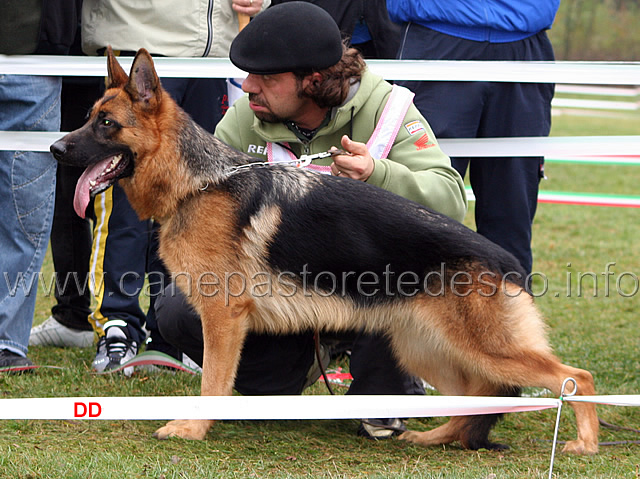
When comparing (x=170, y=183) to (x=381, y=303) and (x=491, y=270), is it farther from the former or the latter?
(x=491, y=270)

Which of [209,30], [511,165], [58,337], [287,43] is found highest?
[287,43]

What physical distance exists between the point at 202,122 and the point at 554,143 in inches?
78.5

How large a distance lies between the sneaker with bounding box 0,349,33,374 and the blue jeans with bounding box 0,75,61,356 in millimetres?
30

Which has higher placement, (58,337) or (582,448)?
(582,448)

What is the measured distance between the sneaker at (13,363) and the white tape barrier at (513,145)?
103 centimetres

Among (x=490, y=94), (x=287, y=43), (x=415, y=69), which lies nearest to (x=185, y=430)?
(x=287, y=43)

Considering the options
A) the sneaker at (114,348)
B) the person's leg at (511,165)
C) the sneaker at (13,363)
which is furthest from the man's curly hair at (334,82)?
the sneaker at (13,363)

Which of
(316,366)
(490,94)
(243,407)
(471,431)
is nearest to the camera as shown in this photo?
(243,407)

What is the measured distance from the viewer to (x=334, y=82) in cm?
317

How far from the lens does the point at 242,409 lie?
247 centimetres

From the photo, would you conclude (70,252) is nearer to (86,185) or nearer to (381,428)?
(86,185)

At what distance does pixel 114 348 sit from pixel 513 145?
8.01 ft

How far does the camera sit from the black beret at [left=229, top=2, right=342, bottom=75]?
Answer: 10.0 feet

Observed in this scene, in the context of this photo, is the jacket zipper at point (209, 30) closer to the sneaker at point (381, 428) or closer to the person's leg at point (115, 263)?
the person's leg at point (115, 263)
